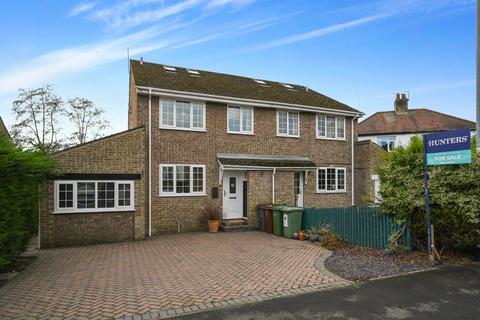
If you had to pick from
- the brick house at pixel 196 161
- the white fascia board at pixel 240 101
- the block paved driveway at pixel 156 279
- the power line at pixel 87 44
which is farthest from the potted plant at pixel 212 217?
the power line at pixel 87 44

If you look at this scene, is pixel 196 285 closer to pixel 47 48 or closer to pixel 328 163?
pixel 47 48

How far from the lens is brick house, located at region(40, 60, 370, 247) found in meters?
11.1

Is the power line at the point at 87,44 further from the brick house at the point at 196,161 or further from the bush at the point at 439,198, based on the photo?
the bush at the point at 439,198

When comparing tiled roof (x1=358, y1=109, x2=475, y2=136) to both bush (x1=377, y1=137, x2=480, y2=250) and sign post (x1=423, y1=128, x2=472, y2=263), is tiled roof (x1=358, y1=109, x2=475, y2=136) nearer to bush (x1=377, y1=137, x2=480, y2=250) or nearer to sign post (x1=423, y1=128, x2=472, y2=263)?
bush (x1=377, y1=137, x2=480, y2=250)

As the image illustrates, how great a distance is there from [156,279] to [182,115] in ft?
28.0

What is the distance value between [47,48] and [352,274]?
1161 cm

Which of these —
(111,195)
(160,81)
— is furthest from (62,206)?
(160,81)

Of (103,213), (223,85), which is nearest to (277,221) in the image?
(103,213)

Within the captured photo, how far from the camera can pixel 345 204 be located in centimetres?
1738

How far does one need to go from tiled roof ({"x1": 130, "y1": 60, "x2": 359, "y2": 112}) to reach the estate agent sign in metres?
8.71

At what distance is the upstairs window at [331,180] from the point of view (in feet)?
55.3

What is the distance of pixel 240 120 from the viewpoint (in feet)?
49.5

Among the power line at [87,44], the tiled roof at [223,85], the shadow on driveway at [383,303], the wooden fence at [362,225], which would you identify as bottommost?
the shadow on driveway at [383,303]

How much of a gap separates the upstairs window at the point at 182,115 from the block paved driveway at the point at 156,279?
5350mm
